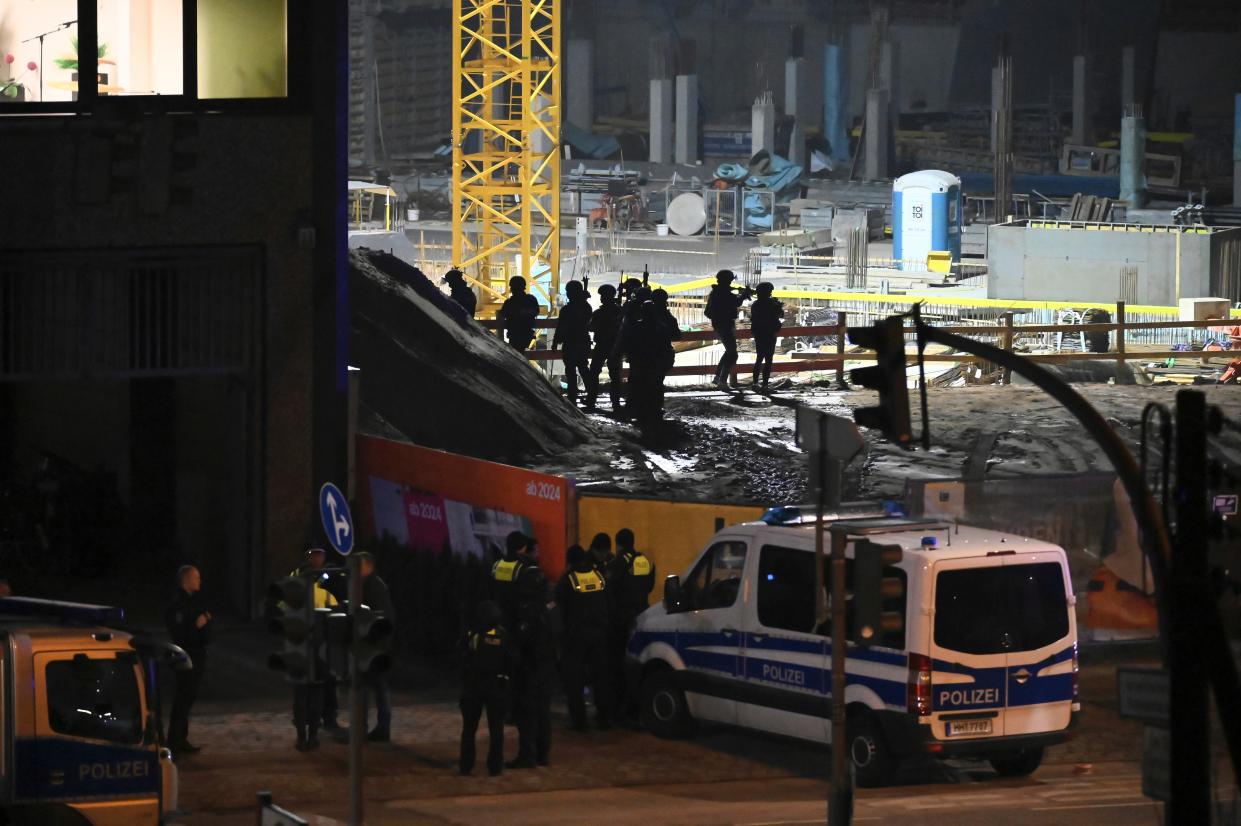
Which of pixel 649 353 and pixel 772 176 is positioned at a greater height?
pixel 772 176

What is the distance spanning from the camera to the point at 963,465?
79.9ft

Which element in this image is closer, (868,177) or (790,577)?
(790,577)

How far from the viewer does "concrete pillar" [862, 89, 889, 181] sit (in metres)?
91.8

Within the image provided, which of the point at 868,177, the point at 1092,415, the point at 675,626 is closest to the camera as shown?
the point at 1092,415

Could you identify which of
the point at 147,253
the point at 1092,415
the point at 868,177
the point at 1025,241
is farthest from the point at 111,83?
the point at 868,177

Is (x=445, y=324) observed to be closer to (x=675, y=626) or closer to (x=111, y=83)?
(x=111, y=83)

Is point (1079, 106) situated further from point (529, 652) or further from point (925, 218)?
point (529, 652)

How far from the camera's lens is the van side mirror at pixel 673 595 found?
1427cm

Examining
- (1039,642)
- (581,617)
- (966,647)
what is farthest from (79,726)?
(1039,642)

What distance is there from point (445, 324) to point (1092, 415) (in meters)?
17.3

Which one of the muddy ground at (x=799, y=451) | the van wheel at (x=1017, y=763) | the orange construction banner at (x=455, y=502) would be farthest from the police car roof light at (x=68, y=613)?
the muddy ground at (x=799, y=451)

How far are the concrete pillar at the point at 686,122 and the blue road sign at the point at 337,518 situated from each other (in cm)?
8358

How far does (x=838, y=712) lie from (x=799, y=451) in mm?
13849

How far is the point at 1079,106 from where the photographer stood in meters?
93.0
